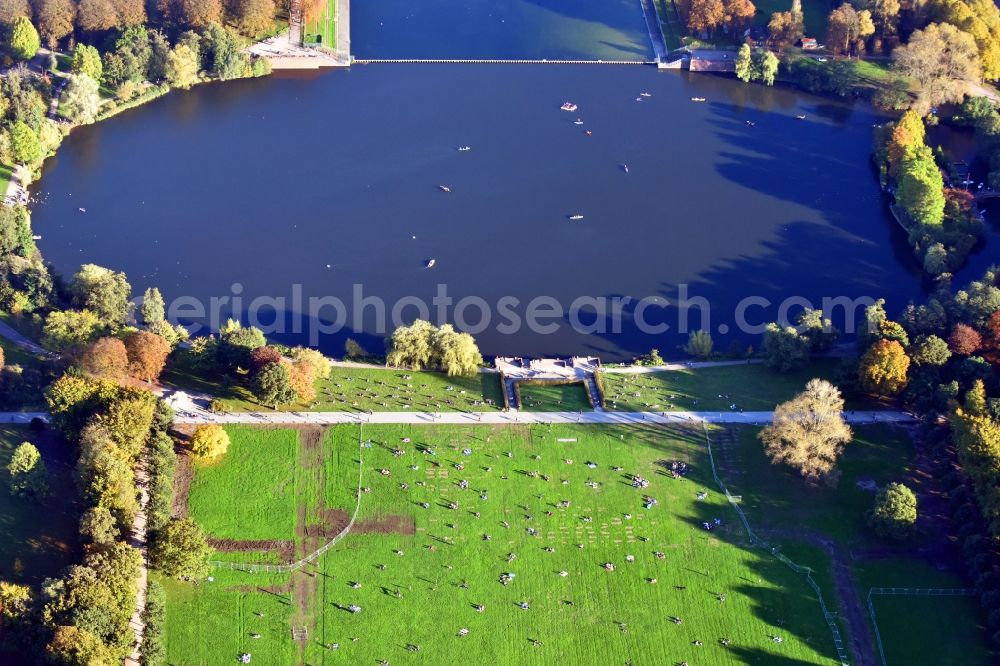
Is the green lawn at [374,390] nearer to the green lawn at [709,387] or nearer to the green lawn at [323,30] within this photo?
the green lawn at [709,387]

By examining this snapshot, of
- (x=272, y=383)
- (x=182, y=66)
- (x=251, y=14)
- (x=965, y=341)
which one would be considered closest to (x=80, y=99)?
(x=182, y=66)

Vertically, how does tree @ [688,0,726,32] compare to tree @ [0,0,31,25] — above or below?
above

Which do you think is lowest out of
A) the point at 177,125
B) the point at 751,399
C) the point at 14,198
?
the point at 751,399

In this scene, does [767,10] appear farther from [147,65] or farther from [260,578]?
[260,578]

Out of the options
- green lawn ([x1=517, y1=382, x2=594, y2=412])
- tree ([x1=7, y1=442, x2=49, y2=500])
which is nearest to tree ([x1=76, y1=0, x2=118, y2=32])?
tree ([x1=7, y1=442, x2=49, y2=500])

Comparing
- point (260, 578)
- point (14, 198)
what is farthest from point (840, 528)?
point (14, 198)

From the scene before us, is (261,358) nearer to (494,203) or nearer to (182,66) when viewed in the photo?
(494,203)

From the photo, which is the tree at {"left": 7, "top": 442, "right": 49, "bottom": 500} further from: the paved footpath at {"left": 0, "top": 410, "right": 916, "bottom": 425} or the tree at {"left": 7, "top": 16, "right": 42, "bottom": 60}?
the tree at {"left": 7, "top": 16, "right": 42, "bottom": 60}
